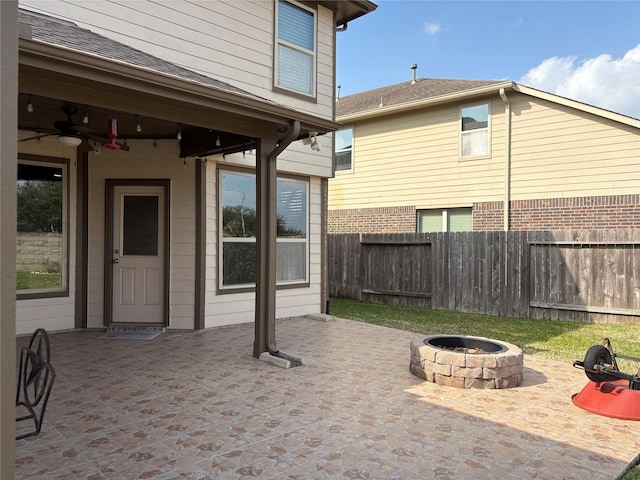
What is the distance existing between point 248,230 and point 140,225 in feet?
5.57

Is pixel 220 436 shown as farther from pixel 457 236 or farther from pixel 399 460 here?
pixel 457 236

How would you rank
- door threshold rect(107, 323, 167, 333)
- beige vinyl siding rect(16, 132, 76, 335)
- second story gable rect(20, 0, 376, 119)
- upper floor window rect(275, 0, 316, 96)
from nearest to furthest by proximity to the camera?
second story gable rect(20, 0, 376, 119)
beige vinyl siding rect(16, 132, 76, 335)
door threshold rect(107, 323, 167, 333)
upper floor window rect(275, 0, 316, 96)

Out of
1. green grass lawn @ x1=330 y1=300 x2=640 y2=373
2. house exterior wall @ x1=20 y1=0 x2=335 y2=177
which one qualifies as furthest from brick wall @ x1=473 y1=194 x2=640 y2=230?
house exterior wall @ x1=20 y1=0 x2=335 y2=177

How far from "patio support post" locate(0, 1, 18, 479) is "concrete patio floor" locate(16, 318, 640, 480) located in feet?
4.40

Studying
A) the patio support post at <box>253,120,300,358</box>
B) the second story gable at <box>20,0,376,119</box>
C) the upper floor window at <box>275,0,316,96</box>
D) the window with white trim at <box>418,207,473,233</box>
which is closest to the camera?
the patio support post at <box>253,120,300,358</box>

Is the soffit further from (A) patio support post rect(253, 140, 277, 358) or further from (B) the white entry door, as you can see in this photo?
(B) the white entry door

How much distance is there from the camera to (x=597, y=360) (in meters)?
4.01

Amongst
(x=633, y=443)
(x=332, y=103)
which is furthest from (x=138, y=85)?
(x=332, y=103)

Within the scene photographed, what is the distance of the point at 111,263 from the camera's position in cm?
724

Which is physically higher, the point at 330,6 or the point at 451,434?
the point at 330,6

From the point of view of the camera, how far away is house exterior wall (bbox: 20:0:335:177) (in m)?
6.11

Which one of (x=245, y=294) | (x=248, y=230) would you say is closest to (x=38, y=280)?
(x=245, y=294)

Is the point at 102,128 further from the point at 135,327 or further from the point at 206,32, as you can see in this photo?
the point at 135,327

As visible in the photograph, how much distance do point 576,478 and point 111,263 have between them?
655 centimetres
